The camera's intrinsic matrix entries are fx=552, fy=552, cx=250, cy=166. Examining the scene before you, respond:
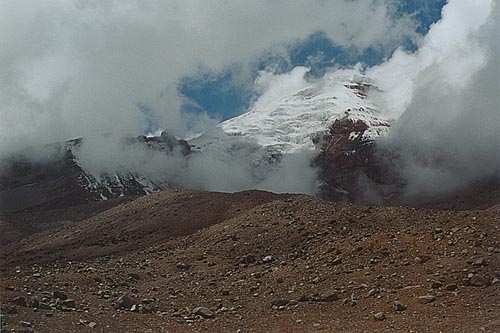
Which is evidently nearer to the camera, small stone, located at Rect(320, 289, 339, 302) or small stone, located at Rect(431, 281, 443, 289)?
small stone, located at Rect(431, 281, 443, 289)

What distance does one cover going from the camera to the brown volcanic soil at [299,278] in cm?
1223

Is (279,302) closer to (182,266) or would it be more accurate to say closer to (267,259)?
(267,259)

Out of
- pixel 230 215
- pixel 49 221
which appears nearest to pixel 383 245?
pixel 230 215

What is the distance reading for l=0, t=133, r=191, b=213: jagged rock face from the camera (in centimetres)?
9531

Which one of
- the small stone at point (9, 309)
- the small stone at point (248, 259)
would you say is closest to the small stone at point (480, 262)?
A: the small stone at point (248, 259)

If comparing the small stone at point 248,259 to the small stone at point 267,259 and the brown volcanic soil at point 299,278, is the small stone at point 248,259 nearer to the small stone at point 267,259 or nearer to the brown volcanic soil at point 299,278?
the brown volcanic soil at point 299,278

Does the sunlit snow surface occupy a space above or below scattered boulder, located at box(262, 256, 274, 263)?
above

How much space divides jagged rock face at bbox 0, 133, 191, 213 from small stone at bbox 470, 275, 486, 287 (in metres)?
86.6

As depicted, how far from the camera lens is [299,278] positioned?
56.8 ft

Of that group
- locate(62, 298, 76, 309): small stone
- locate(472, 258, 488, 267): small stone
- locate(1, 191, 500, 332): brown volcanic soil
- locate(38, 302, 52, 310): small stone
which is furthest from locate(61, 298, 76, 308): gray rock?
locate(472, 258, 488, 267): small stone

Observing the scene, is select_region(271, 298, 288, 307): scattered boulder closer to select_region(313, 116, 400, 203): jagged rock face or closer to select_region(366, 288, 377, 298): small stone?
select_region(366, 288, 377, 298): small stone

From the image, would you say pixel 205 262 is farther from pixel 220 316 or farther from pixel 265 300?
pixel 220 316

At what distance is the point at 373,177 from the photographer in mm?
123188

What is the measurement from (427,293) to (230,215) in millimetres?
25557
